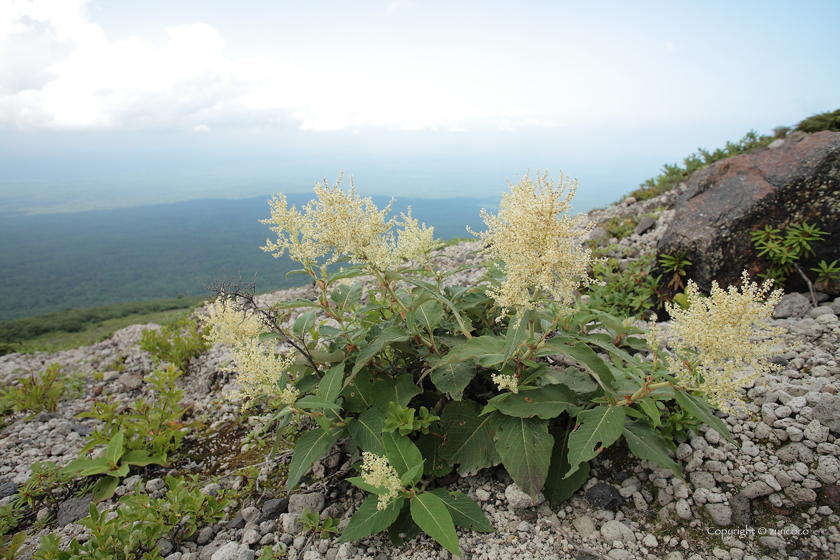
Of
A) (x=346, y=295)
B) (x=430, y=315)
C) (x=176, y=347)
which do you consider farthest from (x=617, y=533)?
(x=176, y=347)

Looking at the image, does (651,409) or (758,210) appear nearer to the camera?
(651,409)

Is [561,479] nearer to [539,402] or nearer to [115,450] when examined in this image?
[539,402]

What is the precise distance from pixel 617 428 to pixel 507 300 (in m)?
1.21

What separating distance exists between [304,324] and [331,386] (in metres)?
0.97

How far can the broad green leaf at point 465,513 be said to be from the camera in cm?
321

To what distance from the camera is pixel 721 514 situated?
10.3ft

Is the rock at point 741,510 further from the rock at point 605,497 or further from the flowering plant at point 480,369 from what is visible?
the rock at point 605,497

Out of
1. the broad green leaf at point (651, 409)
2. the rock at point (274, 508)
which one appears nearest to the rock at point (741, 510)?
the broad green leaf at point (651, 409)

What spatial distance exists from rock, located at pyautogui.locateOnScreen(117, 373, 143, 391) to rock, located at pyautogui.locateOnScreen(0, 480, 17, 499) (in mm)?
3005

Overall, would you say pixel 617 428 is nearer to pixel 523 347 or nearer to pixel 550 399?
pixel 550 399

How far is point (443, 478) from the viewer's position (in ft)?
13.2

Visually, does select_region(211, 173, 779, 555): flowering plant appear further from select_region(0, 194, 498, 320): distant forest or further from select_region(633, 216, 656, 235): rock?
select_region(0, 194, 498, 320): distant forest

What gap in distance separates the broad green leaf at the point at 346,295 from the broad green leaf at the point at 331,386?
0.89m

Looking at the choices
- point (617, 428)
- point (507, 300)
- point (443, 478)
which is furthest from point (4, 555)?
point (617, 428)
